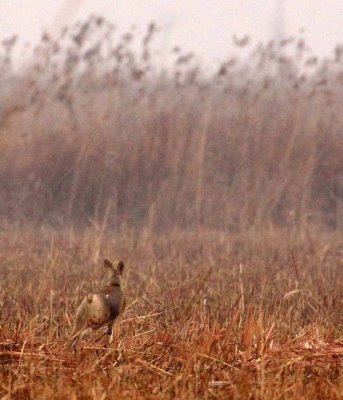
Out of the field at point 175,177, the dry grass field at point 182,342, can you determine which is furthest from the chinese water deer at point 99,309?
the field at point 175,177

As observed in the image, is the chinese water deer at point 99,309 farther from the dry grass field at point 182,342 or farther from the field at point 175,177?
the field at point 175,177

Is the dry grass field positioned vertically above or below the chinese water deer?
below

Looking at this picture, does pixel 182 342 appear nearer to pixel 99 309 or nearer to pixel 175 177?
pixel 99 309

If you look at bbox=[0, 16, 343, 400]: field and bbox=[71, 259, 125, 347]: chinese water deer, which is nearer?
bbox=[71, 259, 125, 347]: chinese water deer

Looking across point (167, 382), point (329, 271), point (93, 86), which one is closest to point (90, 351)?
point (167, 382)

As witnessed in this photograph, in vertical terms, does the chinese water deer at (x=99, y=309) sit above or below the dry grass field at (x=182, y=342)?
above

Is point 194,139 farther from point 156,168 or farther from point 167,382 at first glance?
point 167,382

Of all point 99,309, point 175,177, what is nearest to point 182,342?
point 99,309

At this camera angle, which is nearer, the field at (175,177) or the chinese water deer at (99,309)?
the chinese water deer at (99,309)

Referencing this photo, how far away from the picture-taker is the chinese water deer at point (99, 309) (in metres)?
3.02

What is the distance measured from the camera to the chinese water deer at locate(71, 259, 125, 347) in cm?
302

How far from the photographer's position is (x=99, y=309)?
301 centimetres

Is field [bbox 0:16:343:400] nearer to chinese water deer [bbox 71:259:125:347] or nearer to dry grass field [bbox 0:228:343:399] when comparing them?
dry grass field [bbox 0:228:343:399]

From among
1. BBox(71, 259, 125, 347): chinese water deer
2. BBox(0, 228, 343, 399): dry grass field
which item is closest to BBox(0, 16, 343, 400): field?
BBox(0, 228, 343, 399): dry grass field
